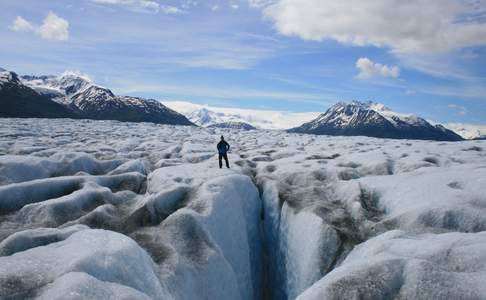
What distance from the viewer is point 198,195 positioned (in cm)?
2550

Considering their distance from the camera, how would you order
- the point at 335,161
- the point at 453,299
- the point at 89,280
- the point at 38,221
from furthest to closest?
the point at 335,161
the point at 38,221
the point at 89,280
the point at 453,299

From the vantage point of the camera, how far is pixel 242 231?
25.8 metres

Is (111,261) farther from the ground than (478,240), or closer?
closer

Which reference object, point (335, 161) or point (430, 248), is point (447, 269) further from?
point (335, 161)

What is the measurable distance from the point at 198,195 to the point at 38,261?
1285cm

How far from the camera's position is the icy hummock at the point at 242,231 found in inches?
487

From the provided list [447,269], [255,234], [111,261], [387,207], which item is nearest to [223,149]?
[255,234]

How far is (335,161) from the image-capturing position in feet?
131

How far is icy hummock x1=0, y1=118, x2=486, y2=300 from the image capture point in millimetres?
Result: 12375

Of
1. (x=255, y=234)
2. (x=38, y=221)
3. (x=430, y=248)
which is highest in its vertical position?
(x=430, y=248)

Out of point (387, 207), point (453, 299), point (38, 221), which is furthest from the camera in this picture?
point (387, 207)

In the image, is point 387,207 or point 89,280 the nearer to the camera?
point 89,280

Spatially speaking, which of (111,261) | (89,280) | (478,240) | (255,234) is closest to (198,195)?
(255,234)

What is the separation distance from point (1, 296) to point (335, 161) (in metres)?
33.0
